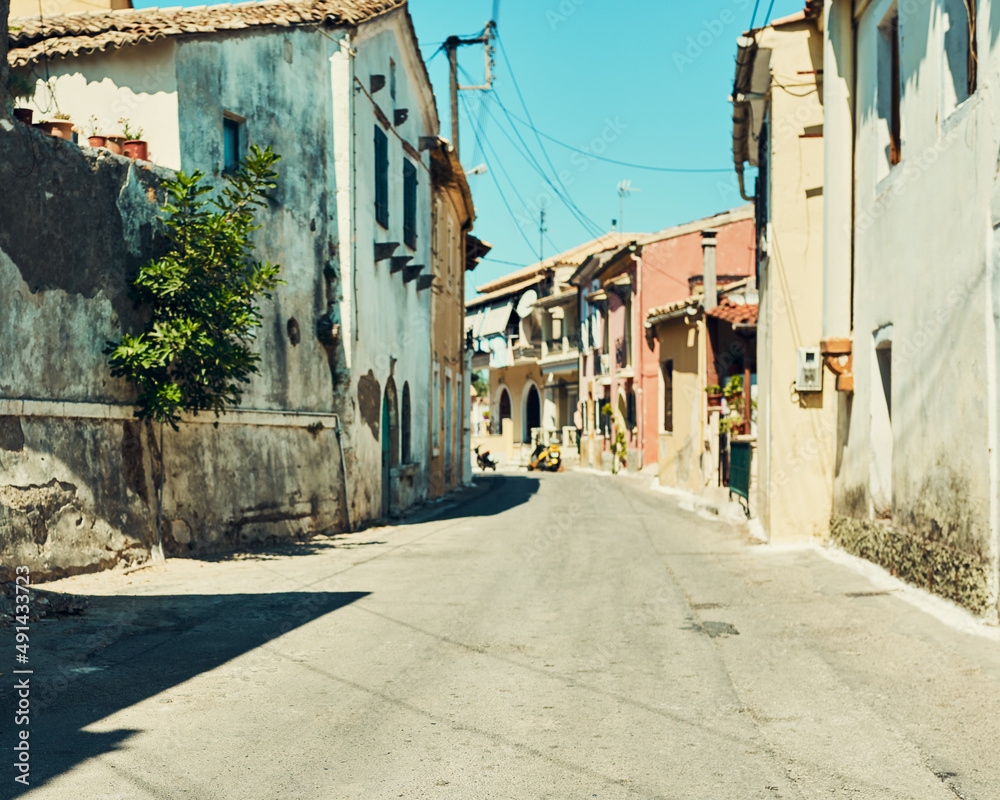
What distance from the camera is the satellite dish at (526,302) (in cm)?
5534

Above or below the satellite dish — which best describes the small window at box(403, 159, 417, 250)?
below

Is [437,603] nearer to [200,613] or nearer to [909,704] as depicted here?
[200,613]

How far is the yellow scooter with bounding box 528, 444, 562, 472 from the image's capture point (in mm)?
44906

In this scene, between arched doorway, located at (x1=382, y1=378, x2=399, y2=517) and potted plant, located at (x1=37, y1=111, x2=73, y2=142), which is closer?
potted plant, located at (x1=37, y1=111, x2=73, y2=142)

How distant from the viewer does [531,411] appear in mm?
58031

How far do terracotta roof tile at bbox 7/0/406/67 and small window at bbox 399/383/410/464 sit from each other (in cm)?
813

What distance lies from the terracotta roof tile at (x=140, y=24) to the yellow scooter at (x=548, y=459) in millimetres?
30422

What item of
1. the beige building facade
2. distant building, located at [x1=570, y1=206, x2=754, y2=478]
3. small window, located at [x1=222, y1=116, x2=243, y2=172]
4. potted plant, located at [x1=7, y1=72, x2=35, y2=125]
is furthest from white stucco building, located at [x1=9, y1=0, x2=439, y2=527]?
distant building, located at [x1=570, y1=206, x2=754, y2=478]

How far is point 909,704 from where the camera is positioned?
18.2 feet

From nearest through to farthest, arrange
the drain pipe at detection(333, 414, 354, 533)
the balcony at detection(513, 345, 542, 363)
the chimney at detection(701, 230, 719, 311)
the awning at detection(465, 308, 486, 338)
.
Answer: the drain pipe at detection(333, 414, 354, 533) → the chimney at detection(701, 230, 719, 311) → the balcony at detection(513, 345, 542, 363) → the awning at detection(465, 308, 486, 338)

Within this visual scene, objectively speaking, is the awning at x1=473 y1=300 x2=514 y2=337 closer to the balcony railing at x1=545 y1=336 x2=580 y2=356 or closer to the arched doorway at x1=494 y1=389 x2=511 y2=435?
the arched doorway at x1=494 y1=389 x2=511 y2=435

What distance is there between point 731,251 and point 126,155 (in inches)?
984

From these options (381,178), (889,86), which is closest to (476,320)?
(381,178)

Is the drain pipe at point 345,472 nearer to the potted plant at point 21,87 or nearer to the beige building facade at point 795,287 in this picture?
the potted plant at point 21,87
